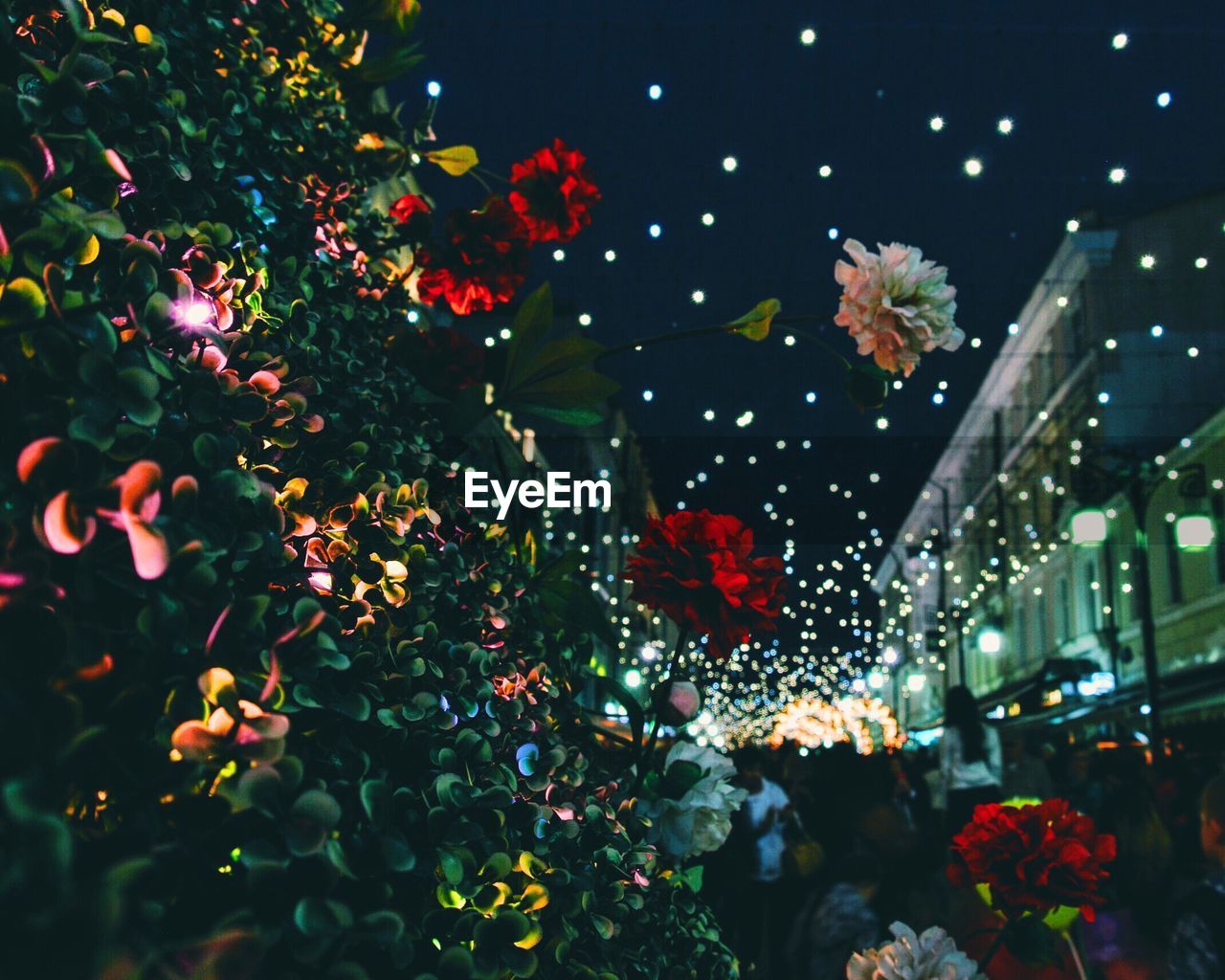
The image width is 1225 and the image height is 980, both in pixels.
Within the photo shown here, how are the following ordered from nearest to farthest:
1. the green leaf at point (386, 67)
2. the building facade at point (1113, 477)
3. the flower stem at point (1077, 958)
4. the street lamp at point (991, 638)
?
the green leaf at point (386, 67), the flower stem at point (1077, 958), the building facade at point (1113, 477), the street lamp at point (991, 638)

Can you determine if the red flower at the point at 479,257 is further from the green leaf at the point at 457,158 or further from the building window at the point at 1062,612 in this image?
the building window at the point at 1062,612

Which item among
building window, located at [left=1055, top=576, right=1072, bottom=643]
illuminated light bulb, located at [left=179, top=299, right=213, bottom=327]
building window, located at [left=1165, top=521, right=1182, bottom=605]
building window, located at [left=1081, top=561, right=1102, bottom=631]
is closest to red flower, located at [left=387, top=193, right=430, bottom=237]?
illuminated light bulb, located at [left=179, top=299, right=213, bottom=327]

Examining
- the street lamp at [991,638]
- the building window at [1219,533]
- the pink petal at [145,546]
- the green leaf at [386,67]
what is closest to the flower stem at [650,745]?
the pink petal at [145,546]

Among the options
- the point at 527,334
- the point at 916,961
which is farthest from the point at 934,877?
the point at 527,334

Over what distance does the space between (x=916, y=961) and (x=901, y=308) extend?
3.25ft

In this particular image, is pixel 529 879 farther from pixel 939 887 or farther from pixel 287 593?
pixel 939 887

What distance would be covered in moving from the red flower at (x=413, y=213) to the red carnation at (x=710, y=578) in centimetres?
84

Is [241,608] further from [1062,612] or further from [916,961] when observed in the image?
[1062,612]

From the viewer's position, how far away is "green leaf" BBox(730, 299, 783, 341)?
1702 millimetres

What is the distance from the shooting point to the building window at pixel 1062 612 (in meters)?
33.3

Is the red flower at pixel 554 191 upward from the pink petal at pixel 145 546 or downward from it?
upward

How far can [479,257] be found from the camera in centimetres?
218

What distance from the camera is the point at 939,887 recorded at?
14.3 ft

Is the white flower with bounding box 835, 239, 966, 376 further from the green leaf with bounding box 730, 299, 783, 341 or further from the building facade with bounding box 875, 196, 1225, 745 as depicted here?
the building facade with bounding box 875, 196, 1225, 745
